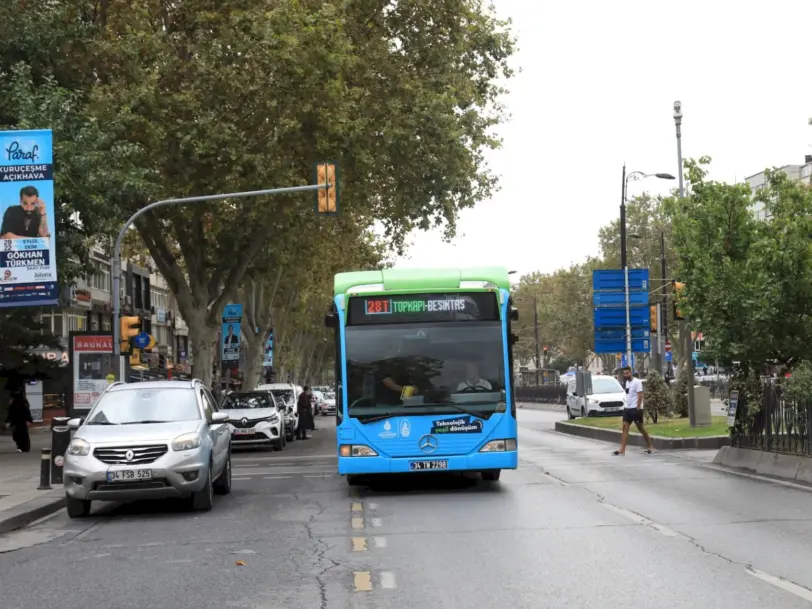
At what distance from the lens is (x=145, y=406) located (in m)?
16.5

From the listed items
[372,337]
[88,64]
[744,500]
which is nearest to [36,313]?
[88,64]

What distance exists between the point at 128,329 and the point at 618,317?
1604cm

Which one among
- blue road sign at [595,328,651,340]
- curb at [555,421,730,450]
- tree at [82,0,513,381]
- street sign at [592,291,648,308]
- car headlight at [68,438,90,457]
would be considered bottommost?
curb at [555,421,730,450]

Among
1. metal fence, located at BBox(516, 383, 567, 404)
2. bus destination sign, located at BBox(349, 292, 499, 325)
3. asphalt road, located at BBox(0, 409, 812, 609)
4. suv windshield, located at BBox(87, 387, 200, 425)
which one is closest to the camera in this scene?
asphalt road, located at BBox(0, 409, 812, 609)

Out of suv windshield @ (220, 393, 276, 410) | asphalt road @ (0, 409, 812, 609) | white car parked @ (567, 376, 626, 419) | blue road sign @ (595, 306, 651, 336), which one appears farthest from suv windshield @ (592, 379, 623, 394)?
asphalt road @ (0, 409, 812, 609)

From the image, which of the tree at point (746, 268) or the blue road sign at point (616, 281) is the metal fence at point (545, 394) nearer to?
the blue road sign at point (616, 281)

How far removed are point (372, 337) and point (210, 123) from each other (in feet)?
53.3

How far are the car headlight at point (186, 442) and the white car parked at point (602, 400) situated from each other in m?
29.9

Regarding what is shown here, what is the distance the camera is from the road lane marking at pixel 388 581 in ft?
30.3

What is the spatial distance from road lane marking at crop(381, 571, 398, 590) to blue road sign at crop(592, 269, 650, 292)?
28285 mm

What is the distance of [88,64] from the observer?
32.5 metres

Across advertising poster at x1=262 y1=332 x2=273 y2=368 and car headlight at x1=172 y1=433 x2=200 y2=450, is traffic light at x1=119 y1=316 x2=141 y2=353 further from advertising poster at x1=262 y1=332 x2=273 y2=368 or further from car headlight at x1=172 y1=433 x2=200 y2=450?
advertising poster at x1=262 y1=332 x2=273 y2=368

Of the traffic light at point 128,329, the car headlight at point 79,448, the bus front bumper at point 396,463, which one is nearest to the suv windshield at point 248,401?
the traffic light at point 128,329

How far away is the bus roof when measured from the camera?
1738cm
